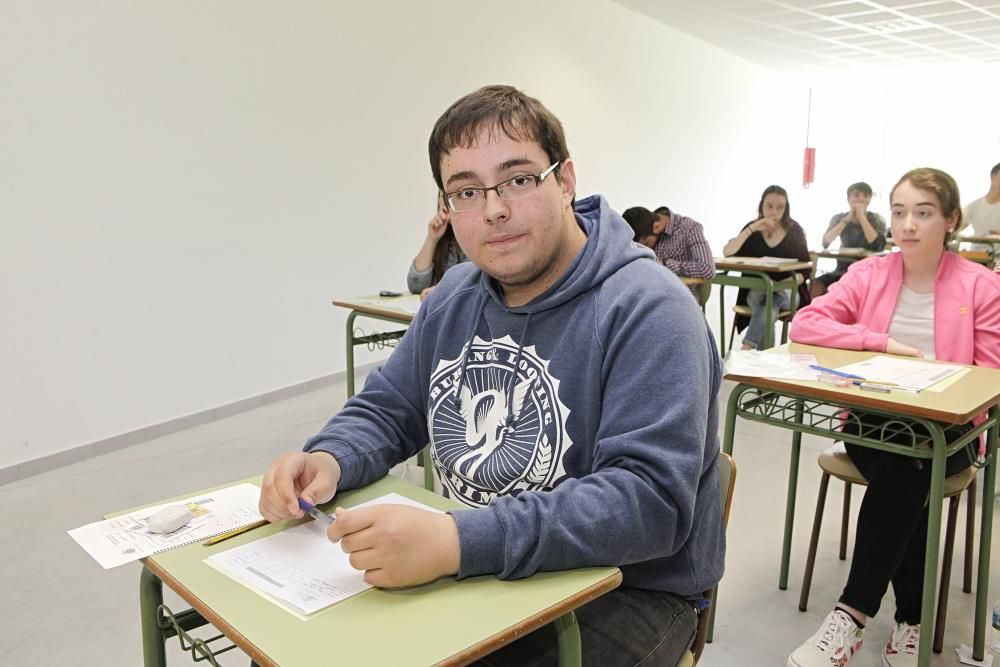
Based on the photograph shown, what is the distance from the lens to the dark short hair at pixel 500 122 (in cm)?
107

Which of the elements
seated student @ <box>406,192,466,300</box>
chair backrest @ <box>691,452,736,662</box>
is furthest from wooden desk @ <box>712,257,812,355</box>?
chair backrest @ <box>691,452,736,662</box>

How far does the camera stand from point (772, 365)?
191 cm

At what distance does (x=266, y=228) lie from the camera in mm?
4062

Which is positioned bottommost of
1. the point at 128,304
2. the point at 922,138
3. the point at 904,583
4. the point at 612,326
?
the point at 904,583

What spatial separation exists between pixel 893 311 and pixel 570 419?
155 cm

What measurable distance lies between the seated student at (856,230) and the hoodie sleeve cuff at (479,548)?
18.9ft

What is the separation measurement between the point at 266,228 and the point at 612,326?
3.37 metres

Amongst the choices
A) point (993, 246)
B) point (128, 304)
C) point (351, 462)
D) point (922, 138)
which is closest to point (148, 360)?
point (128, 304)

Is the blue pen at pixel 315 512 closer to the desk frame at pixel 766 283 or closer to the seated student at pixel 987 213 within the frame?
the desk frame at pixel 766 283

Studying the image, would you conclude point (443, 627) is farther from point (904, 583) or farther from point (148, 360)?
point (148, 360)

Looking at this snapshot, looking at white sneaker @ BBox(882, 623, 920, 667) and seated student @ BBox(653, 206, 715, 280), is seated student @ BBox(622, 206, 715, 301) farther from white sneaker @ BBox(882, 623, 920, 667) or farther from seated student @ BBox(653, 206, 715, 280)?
white sneaker @ BBox(882, 623, 920, 667)

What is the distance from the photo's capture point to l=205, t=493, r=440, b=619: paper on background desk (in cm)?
84

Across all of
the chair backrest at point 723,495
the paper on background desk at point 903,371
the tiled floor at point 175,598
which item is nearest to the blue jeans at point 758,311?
the tiled floor at point 175,598

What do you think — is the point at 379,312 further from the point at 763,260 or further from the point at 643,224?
the point at 763,260
